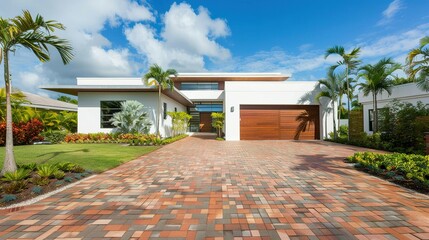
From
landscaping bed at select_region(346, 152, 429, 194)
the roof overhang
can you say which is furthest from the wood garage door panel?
the roof overhang

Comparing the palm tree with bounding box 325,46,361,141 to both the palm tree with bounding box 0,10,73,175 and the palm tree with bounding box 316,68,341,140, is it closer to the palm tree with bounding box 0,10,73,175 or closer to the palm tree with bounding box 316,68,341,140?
the palm tree with bounding box 316,68,341,140

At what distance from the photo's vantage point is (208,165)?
6707 millimetres

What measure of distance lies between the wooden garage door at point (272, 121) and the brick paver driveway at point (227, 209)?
10038 millimetres

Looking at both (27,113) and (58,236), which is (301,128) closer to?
(58,236)

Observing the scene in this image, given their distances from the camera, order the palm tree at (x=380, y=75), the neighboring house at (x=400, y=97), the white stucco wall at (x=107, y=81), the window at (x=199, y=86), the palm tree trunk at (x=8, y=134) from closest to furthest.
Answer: the palm tree trunk at (x=8, y=134) → the palm tree at (x=380, y=75) → the neighboring house at (x=400, y=97) → the white stucco wall at (x=107, y=81) → the window at (x=199, y=86)

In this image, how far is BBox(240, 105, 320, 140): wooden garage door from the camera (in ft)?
51.0

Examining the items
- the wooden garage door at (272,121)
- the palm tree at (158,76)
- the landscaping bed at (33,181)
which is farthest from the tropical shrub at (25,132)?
the wooden garage door at (272,121)

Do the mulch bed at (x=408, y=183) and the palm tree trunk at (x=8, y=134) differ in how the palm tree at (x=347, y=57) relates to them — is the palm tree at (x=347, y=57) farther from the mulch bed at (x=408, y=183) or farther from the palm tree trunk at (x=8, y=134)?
the palm tree trunk at (x=8, y=134)

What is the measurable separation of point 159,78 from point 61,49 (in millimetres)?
7799

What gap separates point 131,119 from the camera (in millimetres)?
13648

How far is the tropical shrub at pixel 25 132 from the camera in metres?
11.9

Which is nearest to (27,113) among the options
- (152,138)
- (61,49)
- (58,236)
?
(152,138)

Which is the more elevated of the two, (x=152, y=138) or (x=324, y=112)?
(x=324, y=112)

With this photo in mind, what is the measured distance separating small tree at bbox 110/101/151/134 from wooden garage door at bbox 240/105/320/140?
7.08 m
